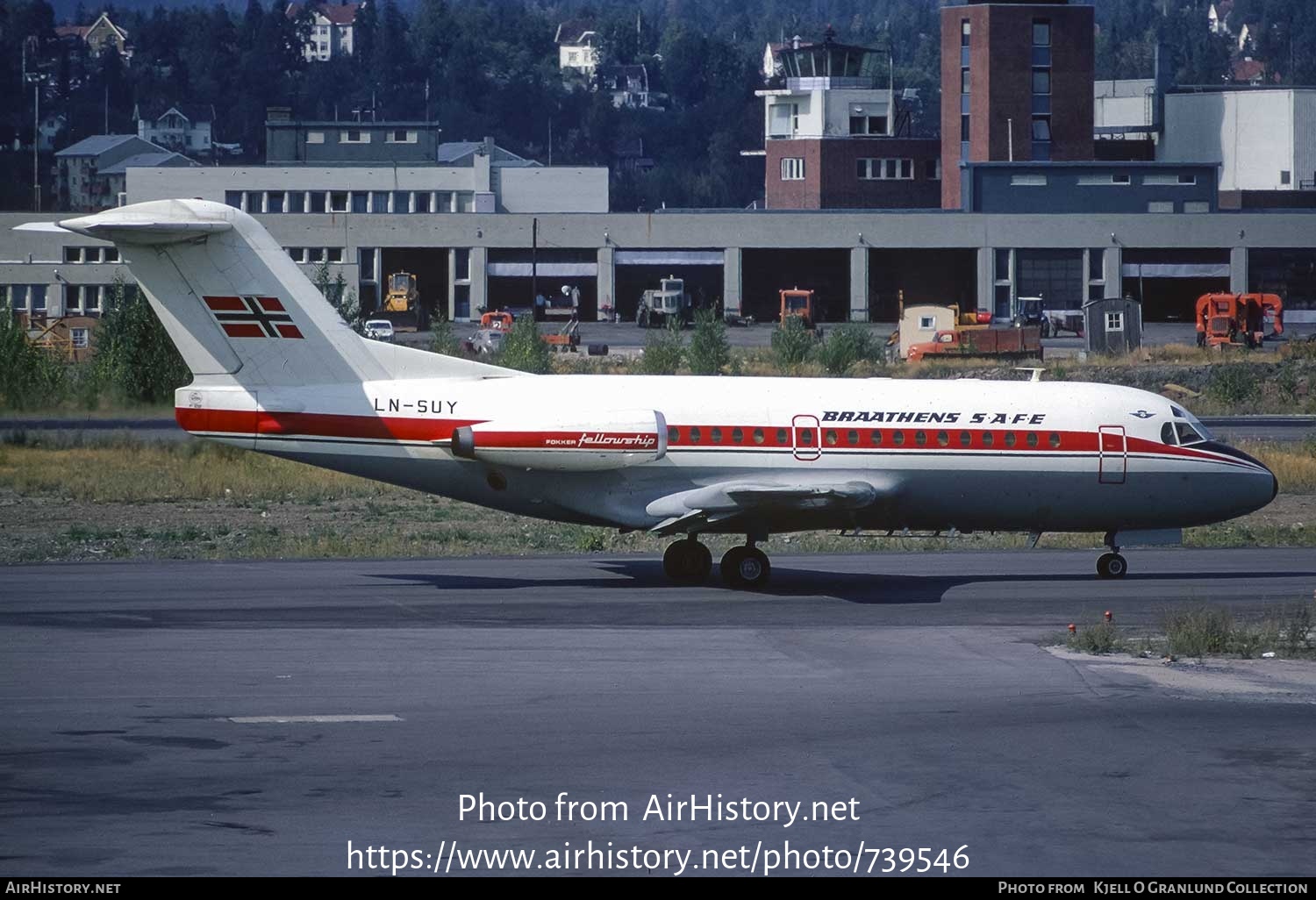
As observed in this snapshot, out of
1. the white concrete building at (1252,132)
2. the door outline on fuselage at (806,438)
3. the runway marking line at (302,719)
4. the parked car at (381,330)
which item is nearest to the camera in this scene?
the runway marking line at (302,719)

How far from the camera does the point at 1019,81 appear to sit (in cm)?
10931

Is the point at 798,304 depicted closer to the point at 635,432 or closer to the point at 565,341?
the point at 565,341

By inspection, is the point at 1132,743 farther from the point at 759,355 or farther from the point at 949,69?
the point at 949,69

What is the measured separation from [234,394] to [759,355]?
52.8 meters

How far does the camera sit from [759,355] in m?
77.4

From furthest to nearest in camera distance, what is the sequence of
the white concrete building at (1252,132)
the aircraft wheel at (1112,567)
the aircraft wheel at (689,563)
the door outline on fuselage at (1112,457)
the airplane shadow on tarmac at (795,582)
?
the white concrete building at (1252,132), the aircraft wheel at (1112,567), the door outline on fuselage at (1112,457), the aircraft wheel at (689,563), the airplane shadow on tarmac at (795,582)

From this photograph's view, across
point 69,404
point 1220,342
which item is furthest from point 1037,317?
point 69,404

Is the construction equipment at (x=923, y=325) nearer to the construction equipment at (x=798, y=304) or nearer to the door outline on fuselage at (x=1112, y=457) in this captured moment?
the construction equipment at (x=798, y=304)

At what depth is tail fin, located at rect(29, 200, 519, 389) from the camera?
25.7 metres

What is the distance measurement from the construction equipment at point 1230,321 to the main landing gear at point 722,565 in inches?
2375

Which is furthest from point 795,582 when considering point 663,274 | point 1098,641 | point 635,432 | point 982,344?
point 663,274

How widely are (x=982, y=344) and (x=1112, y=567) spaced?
51784mm

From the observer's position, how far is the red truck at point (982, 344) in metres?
78.1

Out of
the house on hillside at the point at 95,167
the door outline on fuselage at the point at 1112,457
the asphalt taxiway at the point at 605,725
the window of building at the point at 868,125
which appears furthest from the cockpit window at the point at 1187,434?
the house on hillside at the point at 95,167
